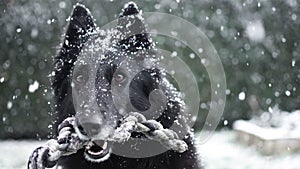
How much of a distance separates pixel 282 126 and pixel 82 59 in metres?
4.87

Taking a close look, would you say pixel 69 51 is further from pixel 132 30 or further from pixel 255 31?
pixel 255 31

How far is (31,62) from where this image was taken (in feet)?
22.3

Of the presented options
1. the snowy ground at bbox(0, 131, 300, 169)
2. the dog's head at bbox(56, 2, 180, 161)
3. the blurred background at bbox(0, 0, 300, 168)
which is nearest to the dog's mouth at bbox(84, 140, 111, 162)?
the dog's head at bbox(56, 2, 180, 161)

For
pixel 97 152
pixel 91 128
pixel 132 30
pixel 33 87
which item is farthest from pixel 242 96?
pixel 91 128

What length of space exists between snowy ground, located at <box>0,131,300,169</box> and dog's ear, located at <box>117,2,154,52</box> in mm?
2856

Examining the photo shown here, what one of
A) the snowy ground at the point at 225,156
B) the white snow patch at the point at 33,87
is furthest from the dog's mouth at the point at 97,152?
the white snow patch at the point at 33,87

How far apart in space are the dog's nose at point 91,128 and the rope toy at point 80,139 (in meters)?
0.04

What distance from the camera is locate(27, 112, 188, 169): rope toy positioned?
2458 millimetres

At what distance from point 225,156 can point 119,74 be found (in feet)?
12.8

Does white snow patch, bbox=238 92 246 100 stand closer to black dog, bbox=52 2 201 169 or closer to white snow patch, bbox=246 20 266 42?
white snow patch, bbox=246 20 266 42

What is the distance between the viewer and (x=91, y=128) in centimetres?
252

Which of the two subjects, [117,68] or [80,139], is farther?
[117,68]

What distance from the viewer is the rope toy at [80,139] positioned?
2458 millimetres

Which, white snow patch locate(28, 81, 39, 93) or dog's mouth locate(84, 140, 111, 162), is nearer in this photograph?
dog's mouth locate(84, 140, 111, 162)
